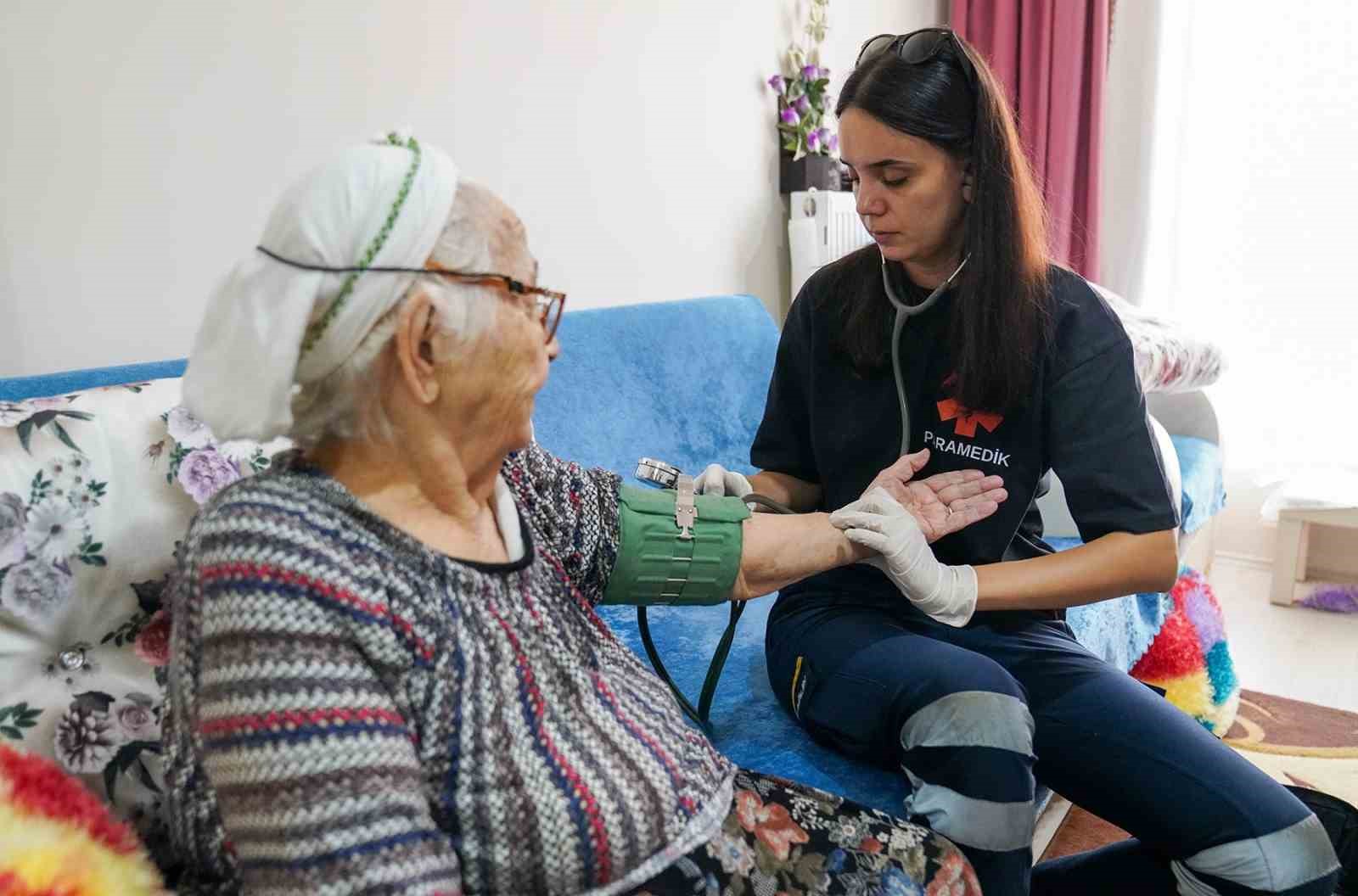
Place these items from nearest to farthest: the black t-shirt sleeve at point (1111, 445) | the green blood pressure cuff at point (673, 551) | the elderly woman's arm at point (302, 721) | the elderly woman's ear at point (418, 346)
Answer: the elderly woman's arm at point (302, 721), the elderly woman's ear at point (418, 346), the green blood pressure cuff at point (673, 551), the black t-shirt sleeve at point (1111, 445)

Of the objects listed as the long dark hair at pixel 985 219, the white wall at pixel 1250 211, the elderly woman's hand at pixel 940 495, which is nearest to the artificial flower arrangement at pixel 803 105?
the white wall at pixel 1250 211

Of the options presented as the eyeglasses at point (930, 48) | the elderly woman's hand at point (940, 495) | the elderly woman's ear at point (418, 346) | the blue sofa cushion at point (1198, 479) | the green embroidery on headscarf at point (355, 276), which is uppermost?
the eyeglasses at point (930, 48)

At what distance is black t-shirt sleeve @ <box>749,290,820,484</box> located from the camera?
152cm

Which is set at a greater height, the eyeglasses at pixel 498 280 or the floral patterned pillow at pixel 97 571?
the eyeglasses at pixel 498 280

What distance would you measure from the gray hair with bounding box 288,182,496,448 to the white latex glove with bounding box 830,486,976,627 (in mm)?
598

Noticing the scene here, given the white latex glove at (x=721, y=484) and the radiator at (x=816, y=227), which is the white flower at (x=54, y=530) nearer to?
the white latex glove at (x=721, y=484)

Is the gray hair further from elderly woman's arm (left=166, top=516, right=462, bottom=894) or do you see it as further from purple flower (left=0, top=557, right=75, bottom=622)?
purple flower (left=0, top=557, right=75, bottom=622)

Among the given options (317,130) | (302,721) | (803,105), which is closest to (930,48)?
(317,130)

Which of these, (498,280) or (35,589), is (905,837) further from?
(35,589)

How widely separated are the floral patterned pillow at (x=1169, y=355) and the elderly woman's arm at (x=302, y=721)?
81.7 inches

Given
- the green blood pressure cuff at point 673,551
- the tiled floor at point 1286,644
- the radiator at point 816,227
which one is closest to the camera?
the green blood pressure cuff at point 673,551

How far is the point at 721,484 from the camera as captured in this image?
1.52m

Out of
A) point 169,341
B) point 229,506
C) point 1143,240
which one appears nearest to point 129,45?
point 169,341

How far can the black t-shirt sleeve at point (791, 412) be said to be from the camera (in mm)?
1520
